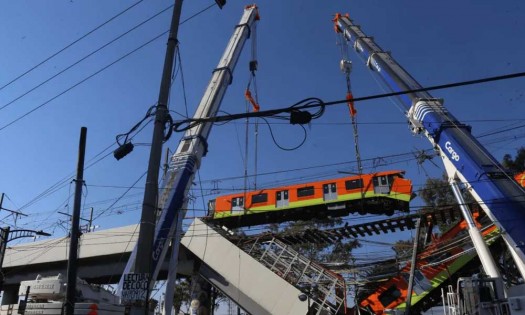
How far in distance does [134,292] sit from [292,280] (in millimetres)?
14460

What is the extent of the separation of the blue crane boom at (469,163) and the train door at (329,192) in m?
9.76

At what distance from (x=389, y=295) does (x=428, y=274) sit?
1.93 m

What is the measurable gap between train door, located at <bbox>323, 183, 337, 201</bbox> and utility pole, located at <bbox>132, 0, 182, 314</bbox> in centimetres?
1984

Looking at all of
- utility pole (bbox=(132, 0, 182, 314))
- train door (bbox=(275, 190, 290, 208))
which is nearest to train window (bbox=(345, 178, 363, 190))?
train door (bbox=(275, 190, 290, 208))

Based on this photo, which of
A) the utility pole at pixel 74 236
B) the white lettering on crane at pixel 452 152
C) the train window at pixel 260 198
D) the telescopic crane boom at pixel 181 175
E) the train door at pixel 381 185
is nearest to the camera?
the utility pole at pixel 74 236

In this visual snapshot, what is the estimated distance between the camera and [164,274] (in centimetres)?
3056

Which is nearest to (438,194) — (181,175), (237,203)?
(237,203)

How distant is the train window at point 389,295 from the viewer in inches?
746

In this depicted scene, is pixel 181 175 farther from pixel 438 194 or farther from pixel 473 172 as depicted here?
pixel 438 194

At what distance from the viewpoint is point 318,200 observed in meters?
29.5

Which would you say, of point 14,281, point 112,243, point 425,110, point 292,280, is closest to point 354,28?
point 425,110

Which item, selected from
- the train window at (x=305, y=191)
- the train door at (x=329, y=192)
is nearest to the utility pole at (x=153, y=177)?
the train door at (x=329, y=192)

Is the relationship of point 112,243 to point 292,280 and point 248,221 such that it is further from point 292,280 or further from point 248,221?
point 292,280

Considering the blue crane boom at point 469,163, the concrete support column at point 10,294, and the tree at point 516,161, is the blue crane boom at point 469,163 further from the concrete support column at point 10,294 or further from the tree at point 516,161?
the concrete support column at point 10,294
